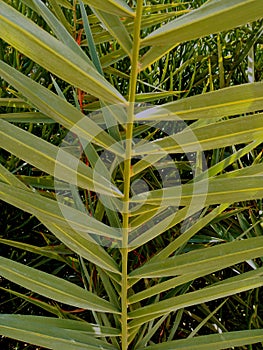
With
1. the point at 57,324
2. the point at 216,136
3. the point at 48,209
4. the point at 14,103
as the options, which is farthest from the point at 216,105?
the point at 14,103

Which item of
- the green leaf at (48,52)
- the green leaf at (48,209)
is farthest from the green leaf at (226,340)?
the green leaf at (48,52)

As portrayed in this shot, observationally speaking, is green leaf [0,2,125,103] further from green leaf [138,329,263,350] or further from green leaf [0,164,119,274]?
green leaf [138,329,263,350]

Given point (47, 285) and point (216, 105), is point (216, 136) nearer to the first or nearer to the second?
point (216, 105)

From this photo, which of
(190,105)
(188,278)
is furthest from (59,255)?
(190,105)

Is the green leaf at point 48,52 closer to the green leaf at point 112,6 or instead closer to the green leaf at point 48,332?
the green leaf at point 112,6

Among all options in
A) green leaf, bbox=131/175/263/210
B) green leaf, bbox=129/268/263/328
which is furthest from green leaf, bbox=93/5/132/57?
green leaf, bbox=129/268/263/328

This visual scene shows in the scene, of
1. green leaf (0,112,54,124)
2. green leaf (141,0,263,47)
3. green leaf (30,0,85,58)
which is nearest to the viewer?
green leaf (141,0,263,47)

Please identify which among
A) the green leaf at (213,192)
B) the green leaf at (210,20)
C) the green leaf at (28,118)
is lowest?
the green leaf at (213,192)
